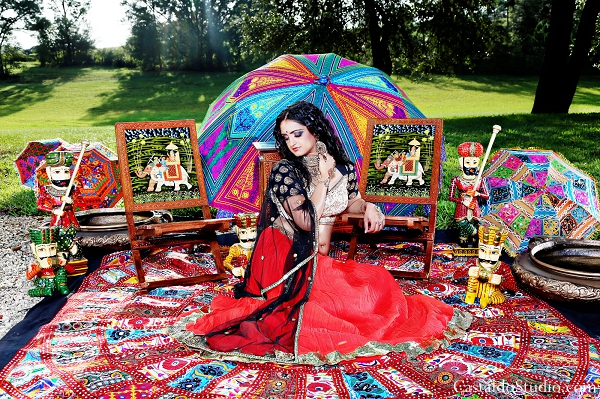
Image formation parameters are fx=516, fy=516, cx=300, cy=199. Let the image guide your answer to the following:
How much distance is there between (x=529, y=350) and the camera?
11.7ft

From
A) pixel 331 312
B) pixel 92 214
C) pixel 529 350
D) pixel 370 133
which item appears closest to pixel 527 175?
pixel 370 133

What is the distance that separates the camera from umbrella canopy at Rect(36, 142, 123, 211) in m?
5.92

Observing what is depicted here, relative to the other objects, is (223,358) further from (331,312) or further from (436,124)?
(436,124)

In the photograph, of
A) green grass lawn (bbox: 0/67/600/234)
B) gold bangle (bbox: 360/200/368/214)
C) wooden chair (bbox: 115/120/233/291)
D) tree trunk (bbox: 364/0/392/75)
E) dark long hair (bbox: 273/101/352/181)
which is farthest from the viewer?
tree trunk (bbox: 364/0/392/75)

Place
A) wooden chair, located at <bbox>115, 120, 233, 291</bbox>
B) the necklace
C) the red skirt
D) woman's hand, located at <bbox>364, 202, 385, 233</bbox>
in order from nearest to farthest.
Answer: the red skirt
the necklace
woman's hand, located at <bbox>364, 202, 385, 233</bbox>
wooden chair, located at <bbox>115, 120, 233, 291</bbox>

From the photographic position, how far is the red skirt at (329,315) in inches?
130

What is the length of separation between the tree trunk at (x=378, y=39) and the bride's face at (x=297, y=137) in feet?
39.3

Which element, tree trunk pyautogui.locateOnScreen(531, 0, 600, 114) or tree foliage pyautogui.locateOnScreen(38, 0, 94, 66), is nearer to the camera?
tree trunk pyautogui.locateOnScreen(531, 0, 600, 114)

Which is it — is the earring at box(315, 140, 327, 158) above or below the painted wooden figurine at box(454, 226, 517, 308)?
above

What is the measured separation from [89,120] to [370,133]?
16.6m

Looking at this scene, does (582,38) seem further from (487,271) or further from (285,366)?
(285,366)

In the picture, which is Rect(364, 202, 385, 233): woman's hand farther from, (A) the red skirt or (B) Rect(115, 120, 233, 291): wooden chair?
(B) Rect(115, 120, 233, 291): wooden chair

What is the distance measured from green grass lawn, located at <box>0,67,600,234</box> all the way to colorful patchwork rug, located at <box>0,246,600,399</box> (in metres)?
2.88

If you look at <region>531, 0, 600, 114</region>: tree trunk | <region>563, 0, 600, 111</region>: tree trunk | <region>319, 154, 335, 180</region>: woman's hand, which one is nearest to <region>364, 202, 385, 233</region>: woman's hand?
<region>319, 154, 335, 180</region>: woman's hand
